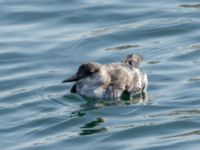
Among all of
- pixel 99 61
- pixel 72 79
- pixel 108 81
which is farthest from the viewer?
pixel 99 61

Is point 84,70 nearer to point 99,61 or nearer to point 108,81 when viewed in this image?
point 108,81

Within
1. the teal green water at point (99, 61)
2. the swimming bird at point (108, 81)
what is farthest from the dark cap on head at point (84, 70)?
the teal green water at point (99, 61)

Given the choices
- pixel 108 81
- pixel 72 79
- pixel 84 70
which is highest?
Answer: pixel 84 70

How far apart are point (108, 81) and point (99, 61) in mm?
1463

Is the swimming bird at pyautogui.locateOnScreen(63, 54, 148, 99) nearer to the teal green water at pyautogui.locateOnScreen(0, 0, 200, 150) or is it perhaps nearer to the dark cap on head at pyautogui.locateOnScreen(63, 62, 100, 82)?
the dark cap on head at pyautogui.locateOnScreen(63, 62, 100, 82)

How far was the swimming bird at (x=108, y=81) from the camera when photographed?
19406mm

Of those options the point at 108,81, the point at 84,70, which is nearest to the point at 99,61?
the point at 108,81

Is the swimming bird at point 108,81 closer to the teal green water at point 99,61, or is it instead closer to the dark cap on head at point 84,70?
the dark cap on head at point 84,70

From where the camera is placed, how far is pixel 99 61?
2117 centimetres

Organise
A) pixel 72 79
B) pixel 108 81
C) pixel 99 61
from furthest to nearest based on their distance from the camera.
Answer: pixel 99 61
pixel 108 81
pixel 72 79

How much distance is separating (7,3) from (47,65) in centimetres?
440

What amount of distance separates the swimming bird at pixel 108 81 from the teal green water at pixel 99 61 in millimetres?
228

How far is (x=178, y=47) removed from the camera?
2177 cm

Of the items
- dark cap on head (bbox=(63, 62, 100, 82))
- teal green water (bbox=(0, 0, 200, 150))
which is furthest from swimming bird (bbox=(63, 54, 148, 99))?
teal green water (bbox=(0, 0, 200, 150))
